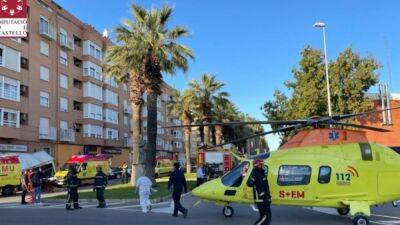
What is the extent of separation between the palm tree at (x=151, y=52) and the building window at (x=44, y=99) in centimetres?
2147

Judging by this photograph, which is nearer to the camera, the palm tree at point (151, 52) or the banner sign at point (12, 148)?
the palm tree at point (151, 52)

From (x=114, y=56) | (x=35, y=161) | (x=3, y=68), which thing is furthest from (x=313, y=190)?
(x=3, y=68)

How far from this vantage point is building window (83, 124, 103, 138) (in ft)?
197

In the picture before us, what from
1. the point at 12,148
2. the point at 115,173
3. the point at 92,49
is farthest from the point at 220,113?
the point at 12,148

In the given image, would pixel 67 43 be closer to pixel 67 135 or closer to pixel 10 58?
pixel 67 135

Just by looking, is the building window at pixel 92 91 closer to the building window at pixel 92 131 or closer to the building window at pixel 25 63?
the building window at pixel 92 131

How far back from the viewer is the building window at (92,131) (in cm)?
5991

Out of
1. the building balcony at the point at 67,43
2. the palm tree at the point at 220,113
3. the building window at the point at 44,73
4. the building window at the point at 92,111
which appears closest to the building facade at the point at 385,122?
the palm tree at the point at 220,113

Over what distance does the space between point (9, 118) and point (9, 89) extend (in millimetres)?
2471

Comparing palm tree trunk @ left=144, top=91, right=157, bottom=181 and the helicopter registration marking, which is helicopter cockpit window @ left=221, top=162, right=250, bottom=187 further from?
palm tree trunk @ left=144, top=91, right=157, bottom=181

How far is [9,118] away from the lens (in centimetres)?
4391

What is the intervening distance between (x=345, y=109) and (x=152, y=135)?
16.6 meters

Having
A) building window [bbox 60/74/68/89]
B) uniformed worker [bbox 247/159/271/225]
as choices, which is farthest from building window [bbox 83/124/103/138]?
uniformed worker [bbox 247/159/271/225]

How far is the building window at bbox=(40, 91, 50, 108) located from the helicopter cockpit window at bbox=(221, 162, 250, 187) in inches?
1510
